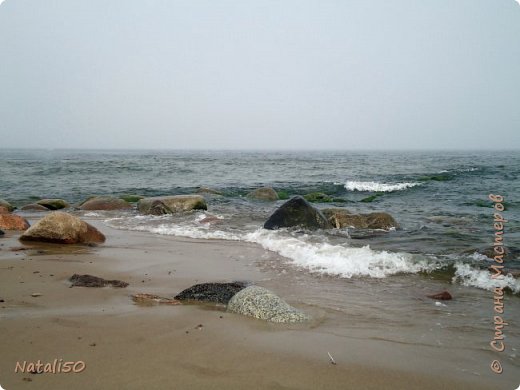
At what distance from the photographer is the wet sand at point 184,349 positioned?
105 inches

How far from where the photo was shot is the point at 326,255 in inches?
273

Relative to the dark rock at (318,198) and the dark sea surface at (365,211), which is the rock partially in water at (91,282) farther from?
the dark rock at (318,198)

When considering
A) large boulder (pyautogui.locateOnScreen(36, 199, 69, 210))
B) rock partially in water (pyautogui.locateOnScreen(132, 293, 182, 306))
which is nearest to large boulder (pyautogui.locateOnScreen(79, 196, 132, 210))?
large boulder (pyautogui.locateOnScreen(36, 199, 69, 210))

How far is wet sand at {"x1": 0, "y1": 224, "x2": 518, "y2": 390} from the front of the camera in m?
2.66

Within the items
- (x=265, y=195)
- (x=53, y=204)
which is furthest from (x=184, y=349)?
(x=265, y=195)

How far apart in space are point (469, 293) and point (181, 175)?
954 inches

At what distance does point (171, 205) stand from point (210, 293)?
8.83 metres

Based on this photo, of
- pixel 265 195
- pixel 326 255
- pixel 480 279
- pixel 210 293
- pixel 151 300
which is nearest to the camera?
pixel 151 300

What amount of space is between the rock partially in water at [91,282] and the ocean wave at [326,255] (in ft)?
9.71

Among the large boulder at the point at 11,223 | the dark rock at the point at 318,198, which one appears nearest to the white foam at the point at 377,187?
the dark rock at the point at 318,198

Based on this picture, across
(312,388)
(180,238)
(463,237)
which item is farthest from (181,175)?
(312,388)

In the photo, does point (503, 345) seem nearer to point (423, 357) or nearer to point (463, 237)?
point (423, 357)

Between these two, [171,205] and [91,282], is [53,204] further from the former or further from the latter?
[91,282]

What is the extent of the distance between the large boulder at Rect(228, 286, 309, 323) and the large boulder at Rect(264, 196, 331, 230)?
5.73 meters
